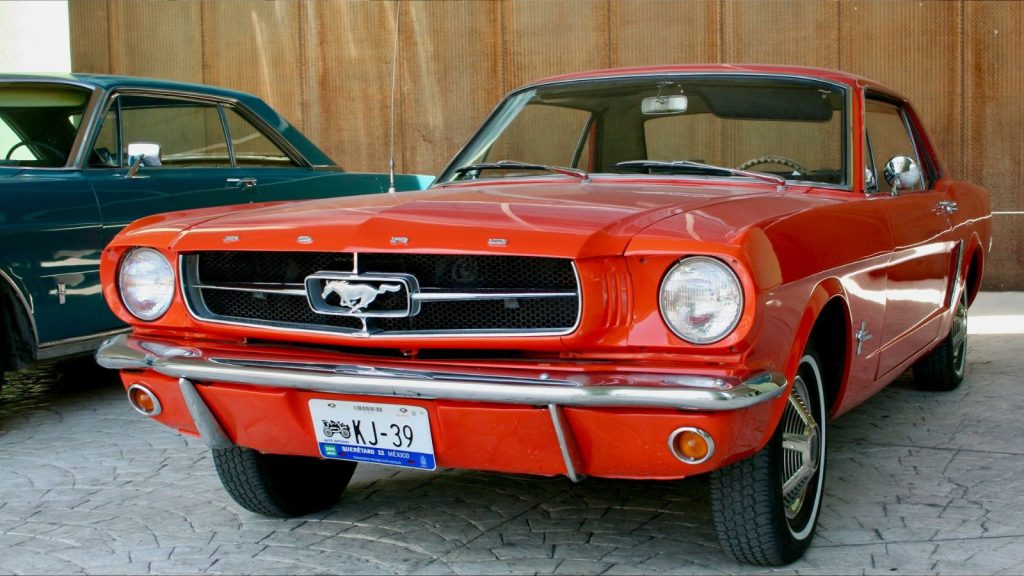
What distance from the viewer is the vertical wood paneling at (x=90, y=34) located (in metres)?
11.9

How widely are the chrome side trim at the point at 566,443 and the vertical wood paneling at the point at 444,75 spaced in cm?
832

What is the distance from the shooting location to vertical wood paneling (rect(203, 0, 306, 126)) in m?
11.6

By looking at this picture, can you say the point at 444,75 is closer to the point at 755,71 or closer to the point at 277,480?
the point at 755,71

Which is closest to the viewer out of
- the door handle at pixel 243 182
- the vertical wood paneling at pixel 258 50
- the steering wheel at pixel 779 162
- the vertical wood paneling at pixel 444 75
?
the steering wheel at pixel 779 162

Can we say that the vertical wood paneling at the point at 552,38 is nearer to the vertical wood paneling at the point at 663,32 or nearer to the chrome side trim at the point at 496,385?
the vertical wood paneling at the point at 663,32

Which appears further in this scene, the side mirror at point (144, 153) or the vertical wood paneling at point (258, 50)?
the vertical wood paneling at point (258, 50)

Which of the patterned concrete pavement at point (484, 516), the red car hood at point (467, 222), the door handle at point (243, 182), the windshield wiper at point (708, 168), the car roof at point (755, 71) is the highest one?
the car roof at point (755, 71)

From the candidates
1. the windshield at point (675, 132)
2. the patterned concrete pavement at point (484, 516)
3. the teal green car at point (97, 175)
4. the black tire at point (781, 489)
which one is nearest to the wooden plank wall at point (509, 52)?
the teal green car at point (97, 175)

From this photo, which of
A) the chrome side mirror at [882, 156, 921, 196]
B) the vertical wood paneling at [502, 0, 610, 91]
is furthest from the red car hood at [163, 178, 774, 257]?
the vertical wood paneling at [502, 0, 610, 91]

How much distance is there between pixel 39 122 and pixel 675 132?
10.3 ft

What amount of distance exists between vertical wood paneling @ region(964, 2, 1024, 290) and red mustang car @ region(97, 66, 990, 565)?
623 centimetres

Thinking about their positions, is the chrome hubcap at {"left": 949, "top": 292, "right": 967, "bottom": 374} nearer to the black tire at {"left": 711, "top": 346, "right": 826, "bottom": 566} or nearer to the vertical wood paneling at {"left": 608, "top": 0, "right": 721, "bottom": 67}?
the black tire at {"left": 711, "top": 346, "right": 826, "bottom": 566}

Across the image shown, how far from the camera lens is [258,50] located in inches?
461

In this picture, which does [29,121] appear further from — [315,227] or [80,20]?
[80,20]
